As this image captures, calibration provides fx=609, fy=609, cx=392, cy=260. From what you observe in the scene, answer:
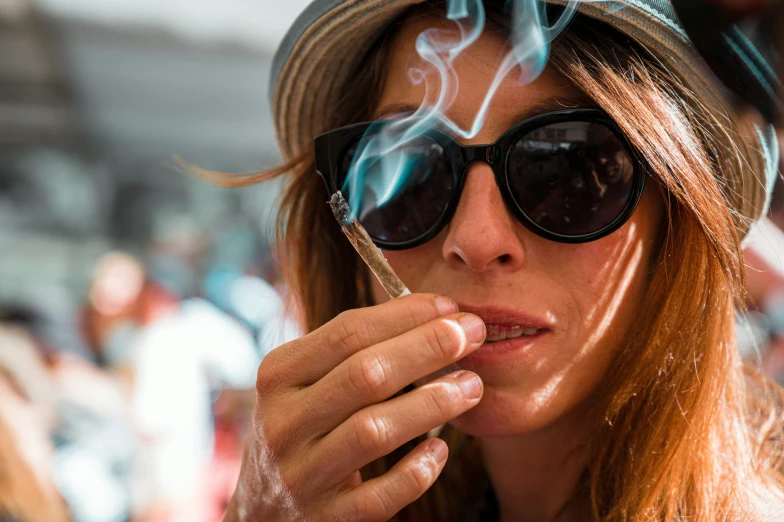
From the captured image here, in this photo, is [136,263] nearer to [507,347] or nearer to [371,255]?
[371,255]

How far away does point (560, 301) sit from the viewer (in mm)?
1410

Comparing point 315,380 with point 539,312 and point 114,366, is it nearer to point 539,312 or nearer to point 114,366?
point 539,312

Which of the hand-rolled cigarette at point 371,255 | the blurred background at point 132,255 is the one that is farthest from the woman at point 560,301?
the blurred background at point 132,255

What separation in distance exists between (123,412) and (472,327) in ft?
15.4

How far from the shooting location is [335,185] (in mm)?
1654

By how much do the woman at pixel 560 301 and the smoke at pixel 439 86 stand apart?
0.08ft

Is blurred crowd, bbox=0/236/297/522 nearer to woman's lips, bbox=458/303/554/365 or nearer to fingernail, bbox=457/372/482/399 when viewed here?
woman's lips, bbox=458/303/554/365

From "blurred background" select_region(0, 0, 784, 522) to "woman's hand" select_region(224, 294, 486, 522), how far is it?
94cm

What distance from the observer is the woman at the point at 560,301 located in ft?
3.91

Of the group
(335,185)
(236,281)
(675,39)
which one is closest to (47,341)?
(236,281)

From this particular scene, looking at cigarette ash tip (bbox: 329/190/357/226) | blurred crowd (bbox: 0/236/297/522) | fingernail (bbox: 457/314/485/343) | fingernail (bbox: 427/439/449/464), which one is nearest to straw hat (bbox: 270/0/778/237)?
cigarette ash tip (bbox: 329/190/357/226)

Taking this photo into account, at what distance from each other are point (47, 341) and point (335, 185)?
5247 millimetres

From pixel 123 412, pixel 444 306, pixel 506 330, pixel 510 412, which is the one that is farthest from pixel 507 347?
pixel 123 412

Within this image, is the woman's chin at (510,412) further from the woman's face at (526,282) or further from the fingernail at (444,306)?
the fingernail at (444,306)
